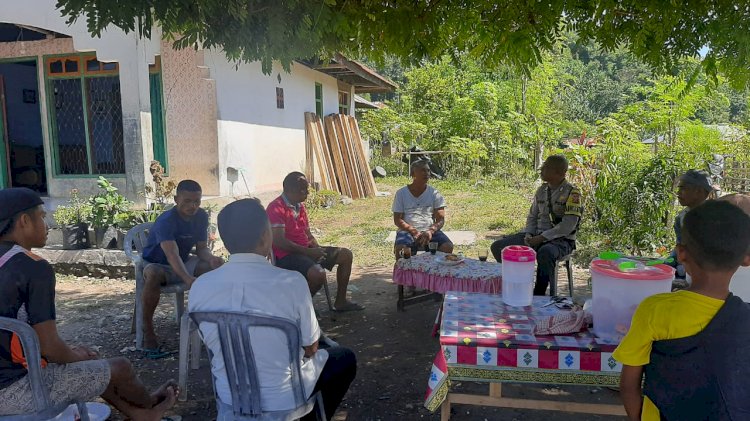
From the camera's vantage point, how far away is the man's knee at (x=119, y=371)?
2.52 m

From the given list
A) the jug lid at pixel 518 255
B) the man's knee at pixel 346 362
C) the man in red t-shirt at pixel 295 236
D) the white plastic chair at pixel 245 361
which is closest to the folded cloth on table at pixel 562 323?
the jug lid at pixel 518 255

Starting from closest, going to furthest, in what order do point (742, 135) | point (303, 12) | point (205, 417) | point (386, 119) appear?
1. point (303, 12)
2. point (205, 417)
3. point (742, 135)
4. point (386, 119)

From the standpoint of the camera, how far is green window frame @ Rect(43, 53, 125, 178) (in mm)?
7872

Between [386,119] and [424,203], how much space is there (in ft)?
49.6

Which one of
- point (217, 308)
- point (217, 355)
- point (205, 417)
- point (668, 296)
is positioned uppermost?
point (668, 296)

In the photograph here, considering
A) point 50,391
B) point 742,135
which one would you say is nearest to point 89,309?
point 50,391

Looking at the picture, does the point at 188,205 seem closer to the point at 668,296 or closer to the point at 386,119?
the point at 668,296

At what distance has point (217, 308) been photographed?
83.7 inches

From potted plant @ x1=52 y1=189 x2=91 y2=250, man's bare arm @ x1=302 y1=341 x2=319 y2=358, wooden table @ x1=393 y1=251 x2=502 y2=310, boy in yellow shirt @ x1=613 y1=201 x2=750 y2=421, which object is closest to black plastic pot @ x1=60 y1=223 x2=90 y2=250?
potted plant @ x1=52 y1=189 x2=91 y2=250

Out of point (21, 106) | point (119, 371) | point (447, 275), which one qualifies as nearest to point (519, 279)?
point (447, 275)

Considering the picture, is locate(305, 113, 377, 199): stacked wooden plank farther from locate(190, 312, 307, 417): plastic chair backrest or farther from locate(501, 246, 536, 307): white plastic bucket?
locate(190, 312, 307, 417): plastic chair backrest

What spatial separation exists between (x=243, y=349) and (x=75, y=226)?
5.57m

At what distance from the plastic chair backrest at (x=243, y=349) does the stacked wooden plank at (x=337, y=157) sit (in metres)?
10.6

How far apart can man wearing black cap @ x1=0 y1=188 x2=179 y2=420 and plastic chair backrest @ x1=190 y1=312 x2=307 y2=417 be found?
2.11 feet
